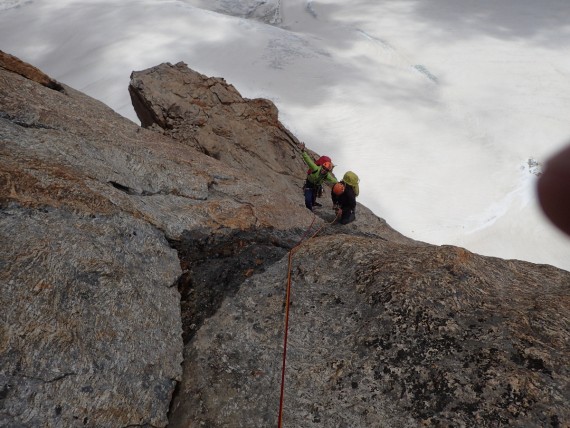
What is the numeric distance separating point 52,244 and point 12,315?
924mm

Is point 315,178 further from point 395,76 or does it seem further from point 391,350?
point 395,76

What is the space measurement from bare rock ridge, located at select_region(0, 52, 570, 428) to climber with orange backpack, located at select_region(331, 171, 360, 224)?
318 cm

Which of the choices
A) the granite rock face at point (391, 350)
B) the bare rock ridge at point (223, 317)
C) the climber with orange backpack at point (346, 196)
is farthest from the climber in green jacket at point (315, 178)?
the granite rock face at point (391, 350)

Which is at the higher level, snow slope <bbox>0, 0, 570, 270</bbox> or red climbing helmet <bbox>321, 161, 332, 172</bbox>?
red climbing helmet <bbox>321, 161, 332, 172</bbox>

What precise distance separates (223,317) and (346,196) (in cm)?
560

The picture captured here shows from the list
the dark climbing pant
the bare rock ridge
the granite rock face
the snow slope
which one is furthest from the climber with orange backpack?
the snow slope

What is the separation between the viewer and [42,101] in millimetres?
8070

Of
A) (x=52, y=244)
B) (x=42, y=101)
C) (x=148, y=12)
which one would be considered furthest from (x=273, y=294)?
(x=148, y=12)

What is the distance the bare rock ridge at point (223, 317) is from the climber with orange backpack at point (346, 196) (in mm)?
3176

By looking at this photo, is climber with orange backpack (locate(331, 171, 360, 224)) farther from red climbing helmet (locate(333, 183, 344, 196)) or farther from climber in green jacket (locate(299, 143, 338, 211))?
climber in green jacket (locate(299, 143, 338, 211))

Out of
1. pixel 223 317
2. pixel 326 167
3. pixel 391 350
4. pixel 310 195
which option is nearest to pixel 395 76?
pixel 326 167

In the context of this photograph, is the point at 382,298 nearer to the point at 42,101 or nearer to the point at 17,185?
the point at 17,185

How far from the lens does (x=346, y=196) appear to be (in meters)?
10.2

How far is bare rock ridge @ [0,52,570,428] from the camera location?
4.06 metres
